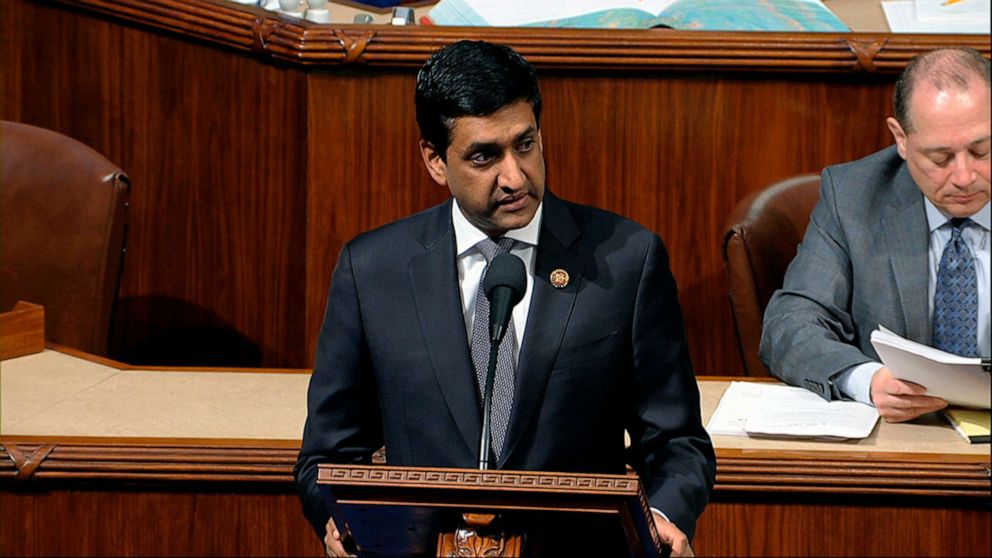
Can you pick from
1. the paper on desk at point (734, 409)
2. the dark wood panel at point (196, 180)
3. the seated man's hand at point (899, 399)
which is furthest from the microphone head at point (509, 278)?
the dark wood panel at point (196, 180)

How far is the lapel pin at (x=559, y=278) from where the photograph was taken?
1.94 m

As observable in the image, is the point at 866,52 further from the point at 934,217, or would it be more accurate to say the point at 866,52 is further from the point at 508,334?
the point at 508,334

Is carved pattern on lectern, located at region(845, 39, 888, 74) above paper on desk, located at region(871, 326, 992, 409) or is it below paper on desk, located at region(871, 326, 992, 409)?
above

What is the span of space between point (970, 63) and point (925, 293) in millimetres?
395

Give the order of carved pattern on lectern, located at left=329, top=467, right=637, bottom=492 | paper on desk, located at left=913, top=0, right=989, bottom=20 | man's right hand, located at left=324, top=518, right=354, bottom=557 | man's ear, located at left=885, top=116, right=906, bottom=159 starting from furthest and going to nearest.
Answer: paper on desk, located at left=913, top=0, right=989, bottom=20 < man's ear, located at left=885, top=116, right=906, bottom=159 < man's right hand, located at left=324, top=518, right=354, bottom=557 < carved pattern on lectern, located at left=329, top=467, right=637, bottom=492

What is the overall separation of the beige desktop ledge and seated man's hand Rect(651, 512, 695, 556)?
67cm

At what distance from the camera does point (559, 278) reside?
194 cm

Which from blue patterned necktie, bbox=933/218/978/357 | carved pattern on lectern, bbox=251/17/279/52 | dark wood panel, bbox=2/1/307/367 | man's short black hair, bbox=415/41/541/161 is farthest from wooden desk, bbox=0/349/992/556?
carved pattern on lectern, bbox=251/17/279/52

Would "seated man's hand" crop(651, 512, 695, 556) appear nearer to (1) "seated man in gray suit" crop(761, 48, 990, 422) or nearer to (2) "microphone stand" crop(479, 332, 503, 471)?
(2) "microphone stand" crop(479, 332, 503, 471)

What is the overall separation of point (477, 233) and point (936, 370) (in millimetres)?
841

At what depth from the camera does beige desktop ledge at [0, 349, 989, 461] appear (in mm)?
2494

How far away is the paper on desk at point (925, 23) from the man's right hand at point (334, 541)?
83.0 inches

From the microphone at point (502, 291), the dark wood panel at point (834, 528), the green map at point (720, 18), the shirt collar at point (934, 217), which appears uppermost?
the green map at point (720, 18)

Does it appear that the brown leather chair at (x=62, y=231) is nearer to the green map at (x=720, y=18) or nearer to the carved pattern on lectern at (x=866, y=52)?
the green map at (x=720, y=18)
